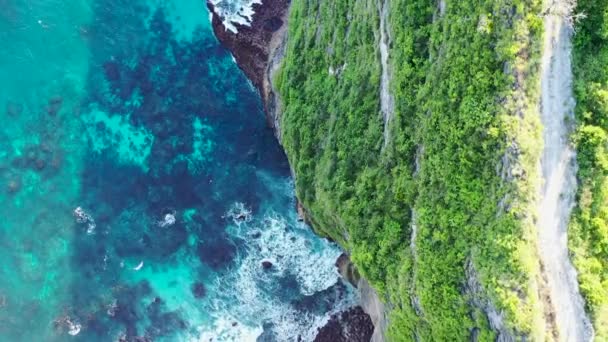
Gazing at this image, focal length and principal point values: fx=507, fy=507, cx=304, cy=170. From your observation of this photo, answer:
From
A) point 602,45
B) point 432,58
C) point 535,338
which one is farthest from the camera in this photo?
point 432,58

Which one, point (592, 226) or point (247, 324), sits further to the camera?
point (247, 324)

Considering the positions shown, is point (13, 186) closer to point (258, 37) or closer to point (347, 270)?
point (258, 37)

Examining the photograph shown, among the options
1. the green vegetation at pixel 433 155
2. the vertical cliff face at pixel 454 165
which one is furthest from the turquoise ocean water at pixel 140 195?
the vertical cliff face at pixel 454 165

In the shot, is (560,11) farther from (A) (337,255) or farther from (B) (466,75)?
(A) (337,255)

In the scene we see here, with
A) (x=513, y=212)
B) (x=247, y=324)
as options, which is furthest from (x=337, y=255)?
(x=513, y=212)

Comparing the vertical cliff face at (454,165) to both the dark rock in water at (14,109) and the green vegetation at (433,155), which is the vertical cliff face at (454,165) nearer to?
the green vegetation at (433,155)

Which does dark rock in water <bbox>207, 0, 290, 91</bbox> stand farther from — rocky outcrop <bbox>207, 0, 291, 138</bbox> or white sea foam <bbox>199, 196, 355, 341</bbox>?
white sea foam <bbox>199, 196, 355, 341</bbox>

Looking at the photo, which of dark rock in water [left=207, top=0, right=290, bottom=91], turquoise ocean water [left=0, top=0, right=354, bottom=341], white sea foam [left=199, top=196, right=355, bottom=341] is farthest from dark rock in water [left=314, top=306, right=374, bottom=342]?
dark rock in water [left=207, top=0, right=290, bottom=91]
